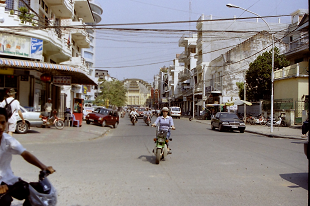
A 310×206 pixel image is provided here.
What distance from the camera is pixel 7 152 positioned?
3.28m

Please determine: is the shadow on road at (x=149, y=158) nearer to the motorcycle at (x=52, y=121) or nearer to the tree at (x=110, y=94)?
the motorcycle at (x=52, y=121)

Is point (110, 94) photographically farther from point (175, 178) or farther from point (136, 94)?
point (136, 94)

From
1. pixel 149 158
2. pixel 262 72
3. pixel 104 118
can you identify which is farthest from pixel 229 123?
pixel 149 158

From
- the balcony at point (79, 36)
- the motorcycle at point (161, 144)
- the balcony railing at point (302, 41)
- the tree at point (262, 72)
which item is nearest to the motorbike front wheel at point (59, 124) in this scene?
the motorcycle at point (161, 144)

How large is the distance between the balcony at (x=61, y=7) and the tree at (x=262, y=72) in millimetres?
19768

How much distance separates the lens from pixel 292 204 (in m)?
5.14

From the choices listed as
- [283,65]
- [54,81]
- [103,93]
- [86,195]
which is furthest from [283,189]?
[103,93]

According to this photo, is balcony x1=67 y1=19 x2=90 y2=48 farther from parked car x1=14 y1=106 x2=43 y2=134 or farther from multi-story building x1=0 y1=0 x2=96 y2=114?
parked car x1=14 y1=106 x2=43 y2=134

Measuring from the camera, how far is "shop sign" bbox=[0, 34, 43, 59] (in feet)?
57.2

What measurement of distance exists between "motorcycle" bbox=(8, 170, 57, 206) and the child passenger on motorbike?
0.11ft

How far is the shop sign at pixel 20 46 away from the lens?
57.2 ft

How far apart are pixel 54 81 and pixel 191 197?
1803 cm

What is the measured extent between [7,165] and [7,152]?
175 millimetres

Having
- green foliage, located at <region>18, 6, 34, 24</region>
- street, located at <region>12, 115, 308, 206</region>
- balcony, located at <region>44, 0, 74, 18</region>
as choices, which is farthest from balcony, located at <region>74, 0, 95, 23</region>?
street, located at <region>12, 115, 308, 206</region>
